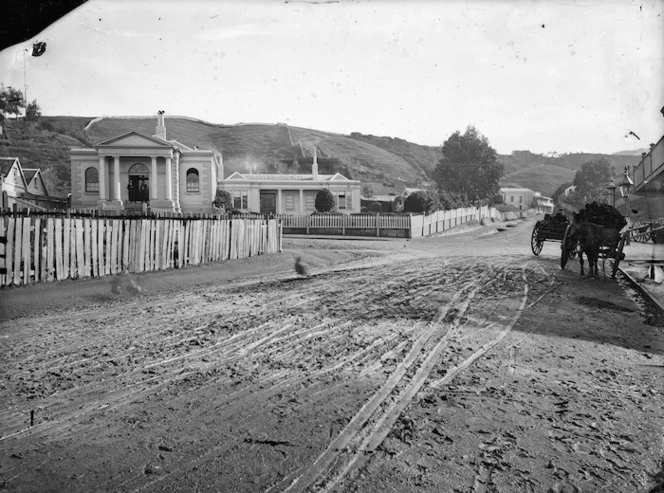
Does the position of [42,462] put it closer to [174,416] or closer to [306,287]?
[174,416]

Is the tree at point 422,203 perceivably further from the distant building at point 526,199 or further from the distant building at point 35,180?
the distant building at point 526,199

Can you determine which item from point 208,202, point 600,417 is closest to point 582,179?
point 208,202

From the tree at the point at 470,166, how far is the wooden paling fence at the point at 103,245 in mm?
30434

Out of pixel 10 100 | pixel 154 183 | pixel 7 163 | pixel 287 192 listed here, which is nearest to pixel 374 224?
pixel 287 192

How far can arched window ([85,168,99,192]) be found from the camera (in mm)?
23283

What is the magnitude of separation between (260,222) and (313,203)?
3105 cm

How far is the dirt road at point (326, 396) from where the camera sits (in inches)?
113

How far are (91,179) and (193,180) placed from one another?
6.83m

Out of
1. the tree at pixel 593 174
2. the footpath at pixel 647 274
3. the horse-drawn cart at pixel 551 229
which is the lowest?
the footpath at pixel 647 274

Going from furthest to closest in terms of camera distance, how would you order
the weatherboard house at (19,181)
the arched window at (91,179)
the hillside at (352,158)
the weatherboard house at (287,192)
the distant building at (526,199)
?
the distant building at (526,199), the hillside at (352,158), the weatherboard house at (287,192), the arched window at (91,179), the weatherboard house at (19,181)

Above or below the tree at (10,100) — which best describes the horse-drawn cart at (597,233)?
below

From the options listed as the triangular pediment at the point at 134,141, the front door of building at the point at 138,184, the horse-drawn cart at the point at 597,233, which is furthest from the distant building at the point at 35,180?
the horse-drawn cart at the point at 597,233

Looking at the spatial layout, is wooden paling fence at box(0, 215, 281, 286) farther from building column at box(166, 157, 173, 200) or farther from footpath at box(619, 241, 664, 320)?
building column at box(166, 157, 173, 200)

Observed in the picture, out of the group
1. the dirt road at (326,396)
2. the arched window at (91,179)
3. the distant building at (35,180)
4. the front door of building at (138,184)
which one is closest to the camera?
the dirt road at (326,396)
